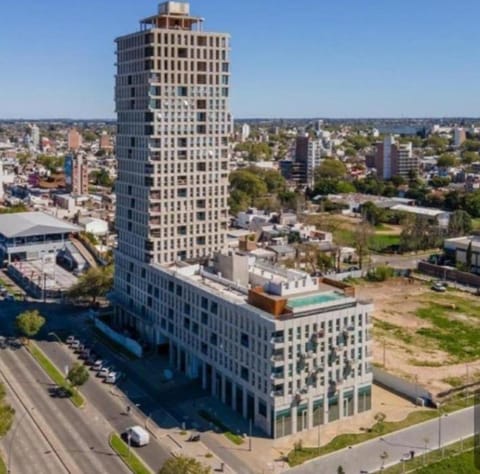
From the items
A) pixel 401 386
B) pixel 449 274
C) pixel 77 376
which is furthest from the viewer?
pixel 449 274

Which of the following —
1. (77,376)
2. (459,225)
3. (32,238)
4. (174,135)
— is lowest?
(77,376)

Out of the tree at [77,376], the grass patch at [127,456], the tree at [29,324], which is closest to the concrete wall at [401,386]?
the grass patch at [127,456]

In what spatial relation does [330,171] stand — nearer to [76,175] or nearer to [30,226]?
[76,175]

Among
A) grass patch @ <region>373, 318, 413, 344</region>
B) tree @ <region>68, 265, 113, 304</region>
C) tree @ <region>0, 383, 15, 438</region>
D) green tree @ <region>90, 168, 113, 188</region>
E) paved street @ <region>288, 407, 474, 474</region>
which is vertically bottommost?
paved street @ <region>288, 407, 474, 474</region>

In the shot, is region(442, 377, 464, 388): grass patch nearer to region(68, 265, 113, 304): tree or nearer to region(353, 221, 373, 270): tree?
region(68, 265, 113, 304): tree

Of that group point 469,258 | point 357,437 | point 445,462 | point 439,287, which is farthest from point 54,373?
point 469,258

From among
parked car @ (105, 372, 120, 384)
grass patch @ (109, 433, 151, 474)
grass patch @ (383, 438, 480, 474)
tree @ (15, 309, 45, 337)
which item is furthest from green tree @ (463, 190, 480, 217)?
grass patch @ (109, 433, 151, 474)
